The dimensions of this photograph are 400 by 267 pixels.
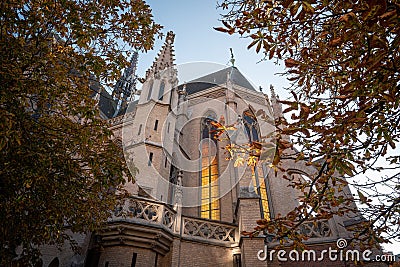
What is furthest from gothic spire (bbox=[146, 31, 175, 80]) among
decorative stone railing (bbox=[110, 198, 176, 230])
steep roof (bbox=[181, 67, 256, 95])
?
decorative stone railing (bbox=[110, 198, 176, 230])

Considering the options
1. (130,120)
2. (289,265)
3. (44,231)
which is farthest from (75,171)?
(130,120)

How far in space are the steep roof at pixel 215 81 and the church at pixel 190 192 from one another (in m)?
2.69

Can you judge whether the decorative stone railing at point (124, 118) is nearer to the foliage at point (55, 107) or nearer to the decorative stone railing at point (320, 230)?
the foliage at point (55, 107)

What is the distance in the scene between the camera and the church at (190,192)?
8.73 m

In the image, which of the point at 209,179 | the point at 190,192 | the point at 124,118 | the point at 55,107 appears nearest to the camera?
the point at 55,107

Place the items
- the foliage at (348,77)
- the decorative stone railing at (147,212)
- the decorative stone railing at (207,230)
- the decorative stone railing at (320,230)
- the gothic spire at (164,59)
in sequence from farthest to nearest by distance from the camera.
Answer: the gothic spire at (164,59) → the decorative stone railing at (207,230) → the decorative stone railing at (320,230) → the decorative stone railing at (147,212) → the foliage at (348,77)

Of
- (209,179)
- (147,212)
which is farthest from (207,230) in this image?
(209,179)

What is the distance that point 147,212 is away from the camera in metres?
9.45

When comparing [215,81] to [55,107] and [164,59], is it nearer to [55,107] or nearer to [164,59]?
[164,59]

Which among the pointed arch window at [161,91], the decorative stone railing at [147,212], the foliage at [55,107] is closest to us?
the foliage at [55,107]


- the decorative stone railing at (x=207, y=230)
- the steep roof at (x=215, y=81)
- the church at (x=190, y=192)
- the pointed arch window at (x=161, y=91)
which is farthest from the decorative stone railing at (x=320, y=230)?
the steep roof at (x=215, y=81)

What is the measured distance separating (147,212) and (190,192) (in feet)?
18.8

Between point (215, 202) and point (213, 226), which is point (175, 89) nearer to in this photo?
point (215, 202)

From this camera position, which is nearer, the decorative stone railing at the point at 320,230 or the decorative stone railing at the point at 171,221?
the decorative stone railing at the point at 171,221
